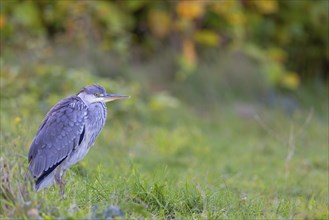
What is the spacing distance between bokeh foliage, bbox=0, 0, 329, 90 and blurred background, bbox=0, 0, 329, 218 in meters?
0.03

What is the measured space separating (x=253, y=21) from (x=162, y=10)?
224 cm

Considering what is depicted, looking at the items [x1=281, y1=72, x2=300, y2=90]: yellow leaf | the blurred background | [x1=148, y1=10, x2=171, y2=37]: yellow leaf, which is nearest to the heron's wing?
the blurred background

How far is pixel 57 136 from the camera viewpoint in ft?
23.6

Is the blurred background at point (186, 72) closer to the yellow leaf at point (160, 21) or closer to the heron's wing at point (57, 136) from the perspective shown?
the yellow leaf at point (160, 21)

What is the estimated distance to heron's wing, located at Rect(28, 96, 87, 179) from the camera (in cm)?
700

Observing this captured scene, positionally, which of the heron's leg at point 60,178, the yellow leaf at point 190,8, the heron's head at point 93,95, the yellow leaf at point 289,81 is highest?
the heron's head at point 93,95

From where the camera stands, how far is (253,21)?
16938 mm

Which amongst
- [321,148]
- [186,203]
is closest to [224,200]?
[186,203]

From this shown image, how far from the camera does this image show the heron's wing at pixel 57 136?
7000mm

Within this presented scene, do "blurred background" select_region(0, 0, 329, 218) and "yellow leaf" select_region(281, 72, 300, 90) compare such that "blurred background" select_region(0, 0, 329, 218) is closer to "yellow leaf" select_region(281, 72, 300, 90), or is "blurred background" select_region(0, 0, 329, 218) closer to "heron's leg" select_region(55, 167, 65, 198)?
"yellow leaf" select_region(281, 72, 300, 90)

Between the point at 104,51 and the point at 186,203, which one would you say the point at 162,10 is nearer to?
the point at 104,51

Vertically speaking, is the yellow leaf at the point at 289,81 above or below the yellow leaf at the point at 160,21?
below

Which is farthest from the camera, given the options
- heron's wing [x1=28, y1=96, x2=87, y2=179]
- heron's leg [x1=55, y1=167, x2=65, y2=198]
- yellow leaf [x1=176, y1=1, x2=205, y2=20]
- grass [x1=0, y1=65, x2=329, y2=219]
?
yellow leaf [x1=176, y1=1, x2=205, y2=20]

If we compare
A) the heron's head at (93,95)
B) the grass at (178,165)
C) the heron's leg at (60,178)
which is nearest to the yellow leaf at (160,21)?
the grass at (178,165)
